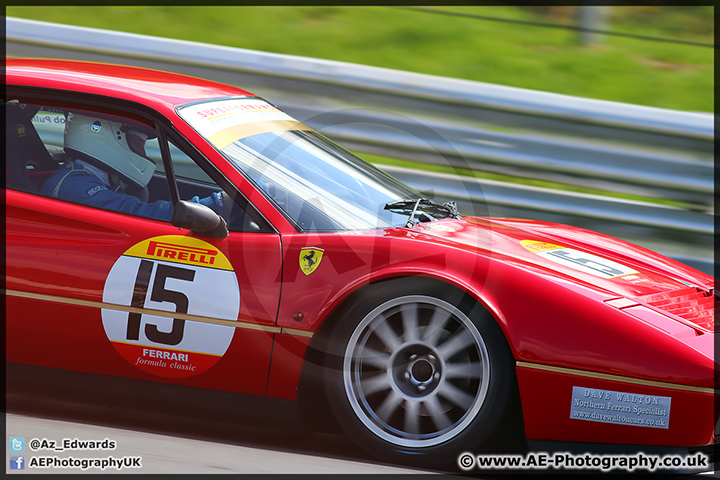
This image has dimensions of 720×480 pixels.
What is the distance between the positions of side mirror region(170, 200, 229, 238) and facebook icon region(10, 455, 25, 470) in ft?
3.13

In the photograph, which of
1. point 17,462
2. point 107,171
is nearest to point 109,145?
point 107,171

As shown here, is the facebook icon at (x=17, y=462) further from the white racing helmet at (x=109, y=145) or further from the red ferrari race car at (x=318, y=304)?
the white racing helmet at (x=109, y=145)

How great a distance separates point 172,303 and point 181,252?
193 mm

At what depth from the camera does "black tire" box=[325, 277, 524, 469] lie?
260 cm

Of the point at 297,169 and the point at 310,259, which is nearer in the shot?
the point at 310,259

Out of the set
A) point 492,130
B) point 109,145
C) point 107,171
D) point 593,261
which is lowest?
point 593,261

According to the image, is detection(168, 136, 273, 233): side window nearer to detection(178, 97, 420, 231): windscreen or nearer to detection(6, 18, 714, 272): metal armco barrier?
detection(178, 97, 420, 231): windscreen

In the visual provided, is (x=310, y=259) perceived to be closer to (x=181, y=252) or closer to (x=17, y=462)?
(x=181, y=252)

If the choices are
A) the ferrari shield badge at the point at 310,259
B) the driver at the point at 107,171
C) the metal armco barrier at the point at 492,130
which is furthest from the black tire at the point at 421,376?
the metal armco barrier at the point at 492,130

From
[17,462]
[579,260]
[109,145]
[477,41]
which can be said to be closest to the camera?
[17,462]

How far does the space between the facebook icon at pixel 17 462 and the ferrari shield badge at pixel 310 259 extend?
115cm

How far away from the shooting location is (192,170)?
3590 mm

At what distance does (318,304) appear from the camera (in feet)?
8.87

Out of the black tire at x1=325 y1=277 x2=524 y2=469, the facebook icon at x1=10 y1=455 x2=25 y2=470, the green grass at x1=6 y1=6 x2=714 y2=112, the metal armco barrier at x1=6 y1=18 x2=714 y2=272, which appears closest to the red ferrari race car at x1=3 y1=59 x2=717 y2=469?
the black tire at x1=325 y1=277 x2=524 y2=469
